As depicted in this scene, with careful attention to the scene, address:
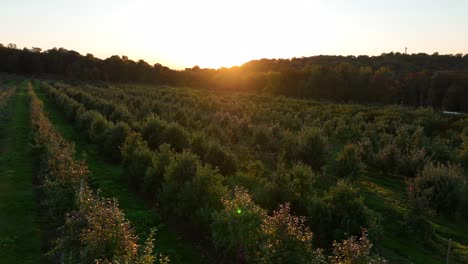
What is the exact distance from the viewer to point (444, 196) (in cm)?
1695

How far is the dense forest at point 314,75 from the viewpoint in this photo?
78.4 m

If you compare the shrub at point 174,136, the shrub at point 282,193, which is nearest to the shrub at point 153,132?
the shrub at point 174,136

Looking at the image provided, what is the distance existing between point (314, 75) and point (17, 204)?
77.9m

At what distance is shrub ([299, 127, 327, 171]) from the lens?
72.2 ft

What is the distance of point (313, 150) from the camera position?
22.0 metres

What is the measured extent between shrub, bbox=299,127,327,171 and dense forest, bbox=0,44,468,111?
2293 inches

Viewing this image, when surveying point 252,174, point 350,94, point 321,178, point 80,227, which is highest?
point 80,227

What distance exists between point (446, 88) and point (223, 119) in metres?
57.2

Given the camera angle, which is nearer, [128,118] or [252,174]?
[252,174]

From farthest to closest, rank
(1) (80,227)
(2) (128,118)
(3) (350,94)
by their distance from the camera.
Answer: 1. (3) (350,94)
2. (2) (128,118)
3. (1) (80,227)

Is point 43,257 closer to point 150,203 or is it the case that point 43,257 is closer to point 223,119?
point 150,203

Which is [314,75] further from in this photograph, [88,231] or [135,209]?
[88,231]

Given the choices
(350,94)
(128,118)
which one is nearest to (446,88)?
(350,94)

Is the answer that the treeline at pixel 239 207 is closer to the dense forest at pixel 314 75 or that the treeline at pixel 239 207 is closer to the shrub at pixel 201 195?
the shrub at pixel 201 195
